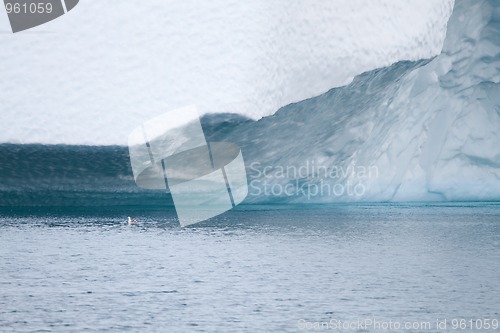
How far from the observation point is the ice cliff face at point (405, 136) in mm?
9263

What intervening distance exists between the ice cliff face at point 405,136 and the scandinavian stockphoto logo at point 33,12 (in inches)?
84.7

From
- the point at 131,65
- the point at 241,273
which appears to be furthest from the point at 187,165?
the point at 241,273

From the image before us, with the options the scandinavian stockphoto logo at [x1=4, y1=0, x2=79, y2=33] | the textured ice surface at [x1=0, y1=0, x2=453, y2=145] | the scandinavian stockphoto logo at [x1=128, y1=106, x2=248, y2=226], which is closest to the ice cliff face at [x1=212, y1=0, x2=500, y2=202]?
the scandinavian stockphoto logo at [x1=128, y1=106, x2=248, y2=226]

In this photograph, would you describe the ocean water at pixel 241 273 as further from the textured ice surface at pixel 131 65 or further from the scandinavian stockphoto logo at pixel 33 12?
the scandinavian stockphoto logo at pixel 33 12

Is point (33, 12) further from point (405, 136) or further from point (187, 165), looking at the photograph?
point (405, 136)

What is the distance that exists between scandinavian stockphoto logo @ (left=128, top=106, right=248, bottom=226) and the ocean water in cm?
47

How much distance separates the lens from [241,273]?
5754mm

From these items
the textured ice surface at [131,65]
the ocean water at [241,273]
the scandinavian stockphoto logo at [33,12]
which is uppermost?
the scandinavian stockphoto logo at [33,12]

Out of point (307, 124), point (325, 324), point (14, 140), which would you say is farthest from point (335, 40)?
point (325, 324)

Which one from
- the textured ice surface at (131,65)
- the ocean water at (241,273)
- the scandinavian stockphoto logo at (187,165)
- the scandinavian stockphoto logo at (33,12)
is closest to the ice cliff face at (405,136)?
the scandinavian stockphoto logo at (187,165)

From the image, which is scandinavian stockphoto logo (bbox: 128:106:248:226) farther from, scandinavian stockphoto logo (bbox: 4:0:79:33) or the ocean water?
scandinavian stockphoto logo (bbox: 4:0:79:33)

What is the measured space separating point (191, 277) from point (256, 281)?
42cm

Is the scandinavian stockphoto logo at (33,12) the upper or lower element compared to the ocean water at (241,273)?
upper

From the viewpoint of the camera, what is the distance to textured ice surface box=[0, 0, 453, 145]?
24.5 ft
